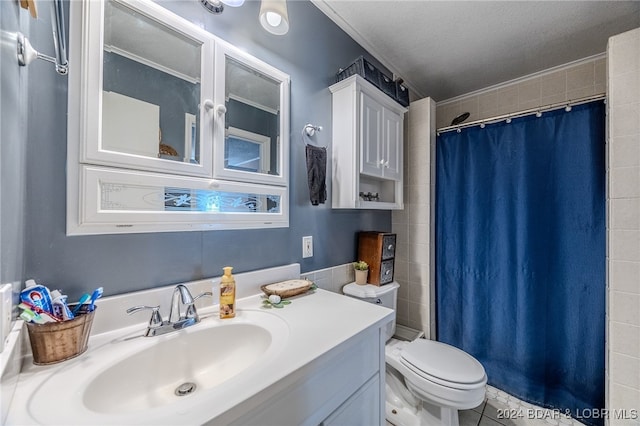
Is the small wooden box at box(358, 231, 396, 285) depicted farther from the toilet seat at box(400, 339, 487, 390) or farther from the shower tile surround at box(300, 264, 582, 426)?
the toilet seat at box(400, 339, 487, 390)

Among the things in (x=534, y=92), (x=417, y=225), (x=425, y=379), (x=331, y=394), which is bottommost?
(x=425, y=379)

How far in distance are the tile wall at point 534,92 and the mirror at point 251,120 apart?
1.93m

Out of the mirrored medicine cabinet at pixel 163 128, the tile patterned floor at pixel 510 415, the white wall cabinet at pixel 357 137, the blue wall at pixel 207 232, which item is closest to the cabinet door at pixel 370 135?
the white wall cabinet at pixel 357 137

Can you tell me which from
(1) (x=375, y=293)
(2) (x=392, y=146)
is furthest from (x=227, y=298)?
(2) (x=392, y=146)

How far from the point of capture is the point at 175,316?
0.81 metres

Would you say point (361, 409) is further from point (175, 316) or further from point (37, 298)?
point (37, 298)

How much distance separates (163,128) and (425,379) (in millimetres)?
1579

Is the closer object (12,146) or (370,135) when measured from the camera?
(12,146)

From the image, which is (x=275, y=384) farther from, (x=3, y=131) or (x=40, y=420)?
(x=3, y=131)

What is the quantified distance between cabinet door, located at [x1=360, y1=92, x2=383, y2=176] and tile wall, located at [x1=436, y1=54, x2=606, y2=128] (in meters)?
1.24

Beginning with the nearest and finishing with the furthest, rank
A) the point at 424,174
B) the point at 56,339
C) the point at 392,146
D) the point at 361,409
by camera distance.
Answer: the point at 56,339
the point at 361,409
the point at 392,146
the point at 424,174

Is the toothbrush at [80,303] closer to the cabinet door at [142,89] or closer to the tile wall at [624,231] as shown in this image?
the cabinet door at [142,89]

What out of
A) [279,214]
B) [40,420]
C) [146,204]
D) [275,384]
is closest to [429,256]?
[279,214]

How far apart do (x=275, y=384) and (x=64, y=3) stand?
1135 mm
